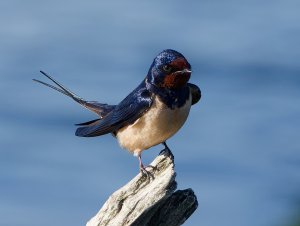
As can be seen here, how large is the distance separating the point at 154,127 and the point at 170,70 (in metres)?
0.38

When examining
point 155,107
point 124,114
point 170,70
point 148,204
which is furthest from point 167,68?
point 148,204

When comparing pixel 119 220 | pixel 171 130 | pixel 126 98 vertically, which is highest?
pixel 126 98

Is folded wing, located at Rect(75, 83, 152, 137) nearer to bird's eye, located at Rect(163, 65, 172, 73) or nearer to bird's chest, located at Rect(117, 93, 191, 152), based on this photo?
bird's chest, located at Rect(117, 93, 191, 152)

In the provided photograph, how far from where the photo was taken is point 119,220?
4859 millimetres

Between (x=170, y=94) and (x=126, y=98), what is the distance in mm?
416

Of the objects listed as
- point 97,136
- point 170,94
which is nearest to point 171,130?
point 170,94

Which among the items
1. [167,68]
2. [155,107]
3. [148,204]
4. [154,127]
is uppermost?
[167,68]

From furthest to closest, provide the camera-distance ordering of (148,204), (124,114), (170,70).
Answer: (124,114) < (170,70) < (148,204)

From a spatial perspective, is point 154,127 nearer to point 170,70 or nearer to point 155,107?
point 155,107

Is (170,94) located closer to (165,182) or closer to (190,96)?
(190,96)

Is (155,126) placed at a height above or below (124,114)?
below

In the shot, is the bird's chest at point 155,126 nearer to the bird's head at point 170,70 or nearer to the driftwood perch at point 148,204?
the bird's head at point 170,70

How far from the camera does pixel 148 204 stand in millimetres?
4828

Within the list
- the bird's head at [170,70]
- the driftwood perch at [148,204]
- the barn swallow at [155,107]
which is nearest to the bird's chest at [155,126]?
the barn swallow at [155,107]
